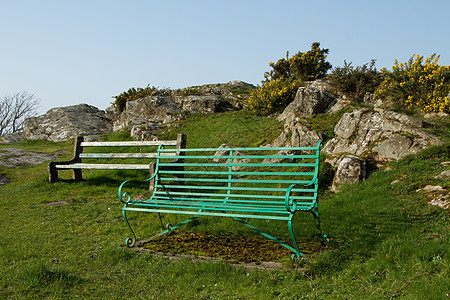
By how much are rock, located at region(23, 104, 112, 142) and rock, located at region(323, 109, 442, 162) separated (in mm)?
16010

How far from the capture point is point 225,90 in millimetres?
22922

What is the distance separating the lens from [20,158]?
1494cm

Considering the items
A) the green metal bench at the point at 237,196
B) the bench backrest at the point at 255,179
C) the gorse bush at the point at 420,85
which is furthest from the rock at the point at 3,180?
the gorse bush at the point at 420,85

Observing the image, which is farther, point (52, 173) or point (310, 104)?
point (310, 104)

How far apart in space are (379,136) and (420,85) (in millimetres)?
4983

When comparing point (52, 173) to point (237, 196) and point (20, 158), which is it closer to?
point (20, 158)

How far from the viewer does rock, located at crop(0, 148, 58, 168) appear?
549 inches

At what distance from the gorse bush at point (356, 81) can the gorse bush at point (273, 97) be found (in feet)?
6.15

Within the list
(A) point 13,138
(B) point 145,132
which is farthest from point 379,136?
(A) point 13,138

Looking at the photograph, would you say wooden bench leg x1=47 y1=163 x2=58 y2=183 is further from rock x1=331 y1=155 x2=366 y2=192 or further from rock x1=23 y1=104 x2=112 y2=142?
rock x1=23 y1=104 x2=112 y2=142

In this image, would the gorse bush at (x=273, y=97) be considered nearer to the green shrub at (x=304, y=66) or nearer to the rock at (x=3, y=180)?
the green shrub at (x=304, y=66)

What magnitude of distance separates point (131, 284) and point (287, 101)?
11.8 meters

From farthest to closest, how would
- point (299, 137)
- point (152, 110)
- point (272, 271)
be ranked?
point (152, 110) → point (299, 137) → point (272, 271)

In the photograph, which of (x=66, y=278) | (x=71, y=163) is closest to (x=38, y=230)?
(x=66, y=278)
